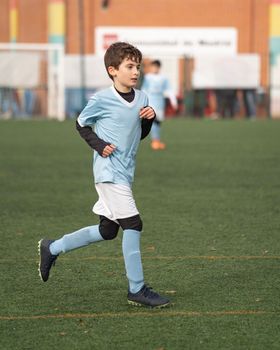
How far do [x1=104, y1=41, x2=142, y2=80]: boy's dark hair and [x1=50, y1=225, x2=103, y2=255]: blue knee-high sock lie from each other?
115 cm

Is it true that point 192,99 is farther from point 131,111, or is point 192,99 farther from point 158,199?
point 131,111

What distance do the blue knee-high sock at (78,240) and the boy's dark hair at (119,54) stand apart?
115 cm

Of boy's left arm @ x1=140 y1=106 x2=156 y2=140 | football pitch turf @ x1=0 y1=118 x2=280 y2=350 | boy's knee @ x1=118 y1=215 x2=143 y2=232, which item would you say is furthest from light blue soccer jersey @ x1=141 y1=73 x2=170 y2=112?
boy's knee @ x1=118 y1=215 x2=143 y2=232

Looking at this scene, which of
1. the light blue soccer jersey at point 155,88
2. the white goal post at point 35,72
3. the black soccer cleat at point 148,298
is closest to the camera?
the black soccer cleat at point 148,298

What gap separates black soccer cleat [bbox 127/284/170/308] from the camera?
7.11 meters

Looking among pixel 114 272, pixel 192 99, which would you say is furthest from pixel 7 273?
pixel 192 99

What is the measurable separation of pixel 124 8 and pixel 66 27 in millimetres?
2811

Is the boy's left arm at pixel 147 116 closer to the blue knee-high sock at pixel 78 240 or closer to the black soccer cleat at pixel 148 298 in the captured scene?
the blue knee-high sock at pixel 78 240

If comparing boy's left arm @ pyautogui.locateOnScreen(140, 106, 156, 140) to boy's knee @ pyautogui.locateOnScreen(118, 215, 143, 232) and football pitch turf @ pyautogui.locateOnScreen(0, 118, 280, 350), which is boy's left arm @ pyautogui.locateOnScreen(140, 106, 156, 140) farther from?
football pitch turf @ pyautogui.locateOnScreen(0, 118, 280, 350)

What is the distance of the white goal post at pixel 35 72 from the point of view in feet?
131

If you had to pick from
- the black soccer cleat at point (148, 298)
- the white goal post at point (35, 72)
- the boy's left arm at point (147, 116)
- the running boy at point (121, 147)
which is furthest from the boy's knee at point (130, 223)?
the white goal post at point (35, 72)

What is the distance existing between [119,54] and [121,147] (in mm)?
626

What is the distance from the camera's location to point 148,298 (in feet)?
23.4

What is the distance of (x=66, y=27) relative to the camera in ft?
154
